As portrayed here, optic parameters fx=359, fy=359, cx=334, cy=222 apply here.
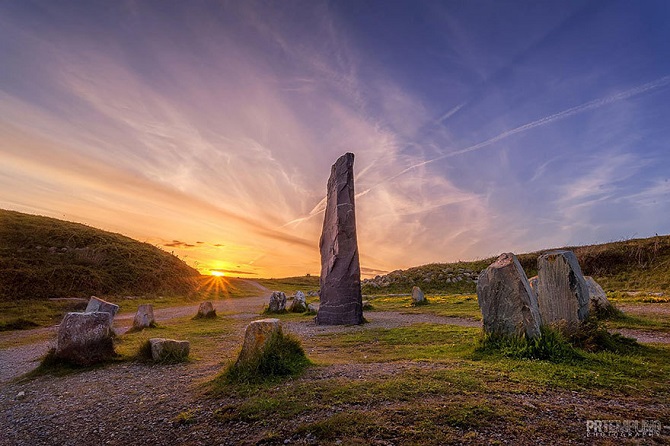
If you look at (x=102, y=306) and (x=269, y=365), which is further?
(x=102, y=306)

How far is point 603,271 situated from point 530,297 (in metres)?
27.7

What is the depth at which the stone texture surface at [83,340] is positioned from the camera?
30.9 feet

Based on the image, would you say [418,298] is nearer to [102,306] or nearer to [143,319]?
[143,319]

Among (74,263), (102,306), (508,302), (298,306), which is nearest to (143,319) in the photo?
(102,306)

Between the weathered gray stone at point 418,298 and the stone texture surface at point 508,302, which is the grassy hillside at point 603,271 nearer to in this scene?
the weathered gray stone at point 418,298

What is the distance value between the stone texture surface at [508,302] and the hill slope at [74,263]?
102 ft

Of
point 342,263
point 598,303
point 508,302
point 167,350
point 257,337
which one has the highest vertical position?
point 342,263

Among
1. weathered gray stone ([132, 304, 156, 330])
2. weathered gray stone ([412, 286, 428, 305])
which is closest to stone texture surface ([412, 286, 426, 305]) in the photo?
weathered gray stone ([412, 286, 428, 305])

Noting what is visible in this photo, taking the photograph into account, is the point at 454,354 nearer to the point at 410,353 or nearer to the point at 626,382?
the point at 410,353

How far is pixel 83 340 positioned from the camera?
9570mm

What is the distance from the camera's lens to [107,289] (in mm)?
31891

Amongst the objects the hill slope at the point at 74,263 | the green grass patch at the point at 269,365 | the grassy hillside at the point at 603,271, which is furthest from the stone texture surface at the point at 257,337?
the hill slope at the point at 74,263

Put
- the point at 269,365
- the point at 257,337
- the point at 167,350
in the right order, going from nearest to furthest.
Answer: the point at 269,365, the point at 257,337, the point at 167,350

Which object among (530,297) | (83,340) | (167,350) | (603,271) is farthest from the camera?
(603,271)
